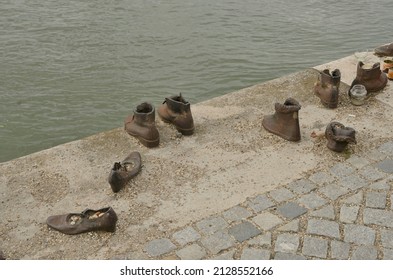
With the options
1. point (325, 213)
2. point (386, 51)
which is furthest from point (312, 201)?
point (386, 51)

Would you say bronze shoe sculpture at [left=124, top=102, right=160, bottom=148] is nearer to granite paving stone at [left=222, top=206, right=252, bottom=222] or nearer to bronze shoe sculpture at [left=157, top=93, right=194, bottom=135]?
bronze shoe sculpture at [left=157, top=93, right=194, bottom=135]

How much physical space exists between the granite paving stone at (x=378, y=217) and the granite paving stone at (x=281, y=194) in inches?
26.5

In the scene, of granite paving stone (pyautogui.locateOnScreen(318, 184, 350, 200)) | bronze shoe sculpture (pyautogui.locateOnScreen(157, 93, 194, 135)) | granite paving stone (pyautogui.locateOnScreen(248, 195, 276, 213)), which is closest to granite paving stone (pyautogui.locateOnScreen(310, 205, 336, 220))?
granite paving stone (pyautogui.locateOnScreen(318, 184, 350, 200))

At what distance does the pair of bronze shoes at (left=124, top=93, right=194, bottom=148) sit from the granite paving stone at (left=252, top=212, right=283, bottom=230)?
58.4 inches

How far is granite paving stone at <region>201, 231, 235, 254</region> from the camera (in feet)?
13.3

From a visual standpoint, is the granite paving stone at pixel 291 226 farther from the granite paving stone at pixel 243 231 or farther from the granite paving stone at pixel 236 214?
the granite paving stone at pixel 236 214

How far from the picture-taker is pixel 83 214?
4.21 m

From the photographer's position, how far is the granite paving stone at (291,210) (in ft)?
14.4

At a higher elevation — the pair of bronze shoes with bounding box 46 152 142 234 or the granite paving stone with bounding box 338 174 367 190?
the pair of bronze shoes with bounding box 46 152 142 234

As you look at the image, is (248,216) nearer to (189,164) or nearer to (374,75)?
(189,164)

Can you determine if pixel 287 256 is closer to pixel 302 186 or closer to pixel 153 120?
pixel 302 186

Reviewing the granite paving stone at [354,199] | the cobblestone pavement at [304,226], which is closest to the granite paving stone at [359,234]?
the cobblestone pavement at [304,226]

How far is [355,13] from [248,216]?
24.0 feet
